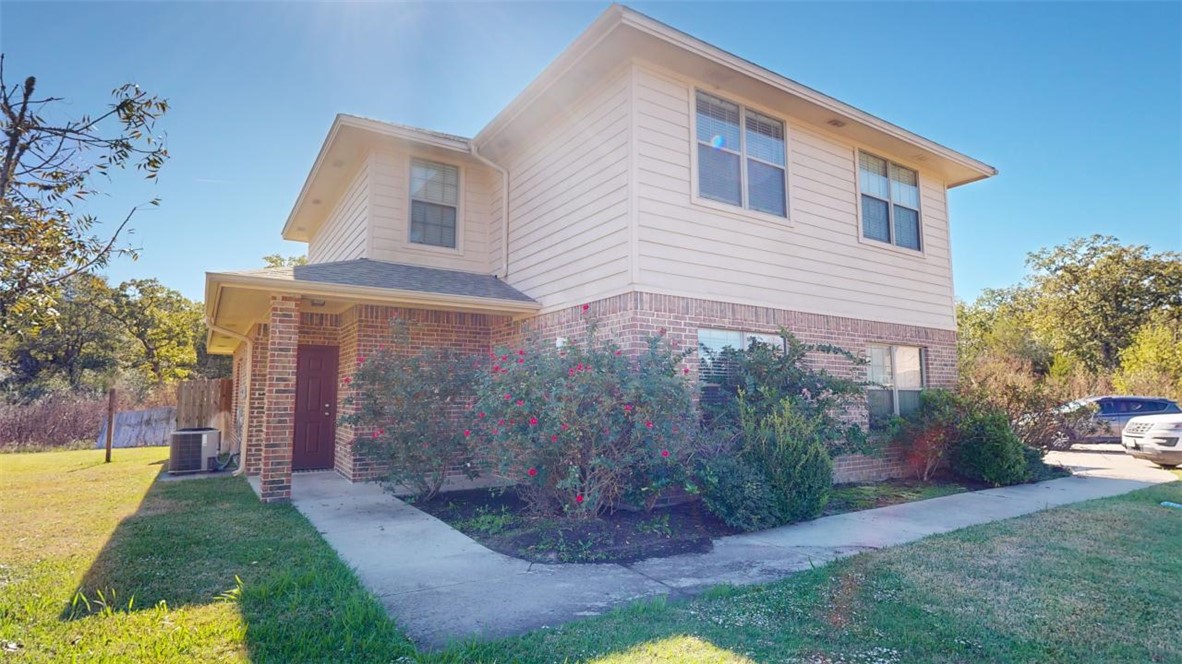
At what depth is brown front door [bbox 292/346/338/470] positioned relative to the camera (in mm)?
10266

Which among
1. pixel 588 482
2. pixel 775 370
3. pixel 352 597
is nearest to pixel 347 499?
pixel 588 482

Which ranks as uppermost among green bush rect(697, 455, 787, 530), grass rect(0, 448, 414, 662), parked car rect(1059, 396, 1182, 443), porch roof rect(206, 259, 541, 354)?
porch roof rect(206, 259, 541, 354)

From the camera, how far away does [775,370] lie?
7.55 meters

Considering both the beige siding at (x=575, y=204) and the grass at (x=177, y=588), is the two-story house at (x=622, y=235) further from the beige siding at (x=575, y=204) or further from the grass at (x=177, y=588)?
the grass at (x=177, y=588)

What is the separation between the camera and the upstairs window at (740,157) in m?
8.09

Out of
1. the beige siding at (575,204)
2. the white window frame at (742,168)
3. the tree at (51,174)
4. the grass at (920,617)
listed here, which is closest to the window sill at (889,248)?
the white window frame at (742,168)

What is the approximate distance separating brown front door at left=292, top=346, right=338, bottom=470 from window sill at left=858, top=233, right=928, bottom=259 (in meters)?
8.86

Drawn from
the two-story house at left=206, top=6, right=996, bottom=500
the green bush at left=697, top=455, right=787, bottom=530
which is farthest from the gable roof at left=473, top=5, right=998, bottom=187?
the green bush at left=697, top=455, right=787, bottom=530

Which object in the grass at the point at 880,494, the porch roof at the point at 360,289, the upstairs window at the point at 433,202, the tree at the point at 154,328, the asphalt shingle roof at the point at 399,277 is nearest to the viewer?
the porch roof at the point at 360,289

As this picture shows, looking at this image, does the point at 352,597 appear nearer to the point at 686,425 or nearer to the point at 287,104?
the point at 686,425

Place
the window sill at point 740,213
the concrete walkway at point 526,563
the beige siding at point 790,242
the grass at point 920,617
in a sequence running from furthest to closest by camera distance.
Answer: the window sill at point 740,213 → the beige siding at point 790,242 → the concrete walkway at point 526,563 → the grass at point 920,617

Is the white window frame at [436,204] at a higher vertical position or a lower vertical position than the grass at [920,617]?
higher

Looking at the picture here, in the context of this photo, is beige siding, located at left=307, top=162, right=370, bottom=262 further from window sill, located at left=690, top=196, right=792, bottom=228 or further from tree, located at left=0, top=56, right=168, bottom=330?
window sill, located at left=690, top=196, right=792, bottom=228

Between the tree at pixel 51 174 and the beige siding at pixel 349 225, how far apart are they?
5038 mm
